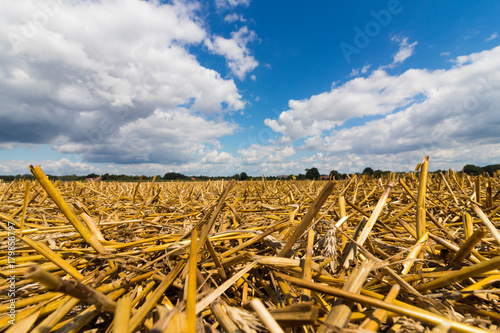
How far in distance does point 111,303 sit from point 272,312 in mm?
581

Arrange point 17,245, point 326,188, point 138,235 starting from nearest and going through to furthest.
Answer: point 326,188 < point 17,245 < point 138,235

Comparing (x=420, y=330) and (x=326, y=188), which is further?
(x=326, y=188)

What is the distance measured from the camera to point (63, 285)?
530 millimetres

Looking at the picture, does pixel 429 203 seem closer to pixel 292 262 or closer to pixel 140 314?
pixel 292 262

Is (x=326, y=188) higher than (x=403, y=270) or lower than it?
higher

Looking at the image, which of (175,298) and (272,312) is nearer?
(272,312)

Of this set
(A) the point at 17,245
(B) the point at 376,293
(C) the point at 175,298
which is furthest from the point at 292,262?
(A) the point at 17,245

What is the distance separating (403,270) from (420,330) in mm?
384

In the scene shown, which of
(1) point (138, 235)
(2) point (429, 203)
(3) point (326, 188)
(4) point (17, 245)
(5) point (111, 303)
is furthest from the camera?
(2) point (429, 203)

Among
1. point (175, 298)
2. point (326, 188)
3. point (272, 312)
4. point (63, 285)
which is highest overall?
point (326, 188)

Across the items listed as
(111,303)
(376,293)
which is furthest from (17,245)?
(376,293)

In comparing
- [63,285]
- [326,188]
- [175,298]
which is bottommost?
[175,298]

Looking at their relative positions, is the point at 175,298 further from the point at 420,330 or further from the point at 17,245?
the point at 17,245

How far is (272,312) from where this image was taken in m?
0.82
